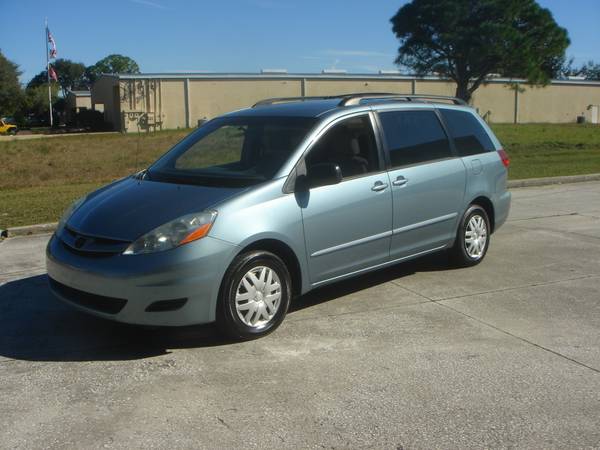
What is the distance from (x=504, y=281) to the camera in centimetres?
Answer: 669

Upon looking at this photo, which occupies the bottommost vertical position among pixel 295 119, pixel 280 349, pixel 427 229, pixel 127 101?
pixel 280 349

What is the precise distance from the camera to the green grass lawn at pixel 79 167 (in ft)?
37.7

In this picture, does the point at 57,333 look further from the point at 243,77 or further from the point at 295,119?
the point at 243,77

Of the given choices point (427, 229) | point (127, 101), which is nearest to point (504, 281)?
point (427, 229)

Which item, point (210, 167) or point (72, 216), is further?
point (210, 167)

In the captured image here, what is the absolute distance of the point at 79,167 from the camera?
61.4 feet

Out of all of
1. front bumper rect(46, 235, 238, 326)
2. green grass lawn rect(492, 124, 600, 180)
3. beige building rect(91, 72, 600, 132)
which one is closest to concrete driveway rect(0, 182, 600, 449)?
front bumper rect(46, 235, 238, 326)

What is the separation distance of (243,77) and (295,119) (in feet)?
142

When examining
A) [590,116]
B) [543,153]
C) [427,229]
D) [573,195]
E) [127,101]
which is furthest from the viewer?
[590,116]

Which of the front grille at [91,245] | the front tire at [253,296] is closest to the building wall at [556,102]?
the front tire at [253,296]

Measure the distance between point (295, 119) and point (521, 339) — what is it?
258 centimetres

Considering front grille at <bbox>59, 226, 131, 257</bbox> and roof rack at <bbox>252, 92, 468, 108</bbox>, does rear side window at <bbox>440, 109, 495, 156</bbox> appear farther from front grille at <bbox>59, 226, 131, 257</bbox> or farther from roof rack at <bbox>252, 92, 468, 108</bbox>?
front grille at <bbox>59, 226, 131, 257</bbox>

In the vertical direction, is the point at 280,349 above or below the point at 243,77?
below

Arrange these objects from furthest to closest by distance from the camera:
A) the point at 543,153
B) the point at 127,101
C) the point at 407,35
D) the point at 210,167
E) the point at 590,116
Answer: the point at 590,116, the point at 127,101, the point at 407,35, the point at 543,153, the point at 210,167
